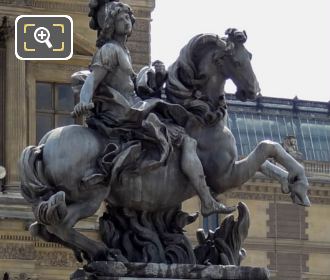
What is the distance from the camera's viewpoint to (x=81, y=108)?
32.8ft

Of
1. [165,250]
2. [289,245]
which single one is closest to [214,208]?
[165,250]

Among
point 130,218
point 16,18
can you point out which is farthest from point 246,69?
point 16,18

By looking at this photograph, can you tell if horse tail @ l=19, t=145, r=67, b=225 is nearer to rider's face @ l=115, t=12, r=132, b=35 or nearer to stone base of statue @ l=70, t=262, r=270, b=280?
stone base of statue @ l=70, t=262, r=270, b=280

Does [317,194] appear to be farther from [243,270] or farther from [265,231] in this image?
[243,270]

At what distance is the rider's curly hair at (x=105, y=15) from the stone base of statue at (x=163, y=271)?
1.44 metres

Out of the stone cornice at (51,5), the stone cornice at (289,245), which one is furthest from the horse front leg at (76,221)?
the stone cornice at (289,245)

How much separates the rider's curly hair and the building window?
26505mm

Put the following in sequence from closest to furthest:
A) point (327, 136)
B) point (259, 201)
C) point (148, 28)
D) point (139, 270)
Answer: point (139, 270) → point (148, 28) → point (259, 201) → point (327, 136)

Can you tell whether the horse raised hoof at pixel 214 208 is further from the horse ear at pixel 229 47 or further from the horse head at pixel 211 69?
the horse ear at pixel 229 47

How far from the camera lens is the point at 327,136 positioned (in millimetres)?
57594

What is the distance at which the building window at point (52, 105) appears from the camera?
3734 centimetres

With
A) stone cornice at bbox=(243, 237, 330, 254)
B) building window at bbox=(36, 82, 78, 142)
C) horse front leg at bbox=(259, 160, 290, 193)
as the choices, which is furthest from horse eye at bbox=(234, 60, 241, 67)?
stone cornice at bbox=(243, 237, 330, 254)

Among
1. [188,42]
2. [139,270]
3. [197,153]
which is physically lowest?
[139,270]

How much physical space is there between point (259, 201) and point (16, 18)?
18311 mm
